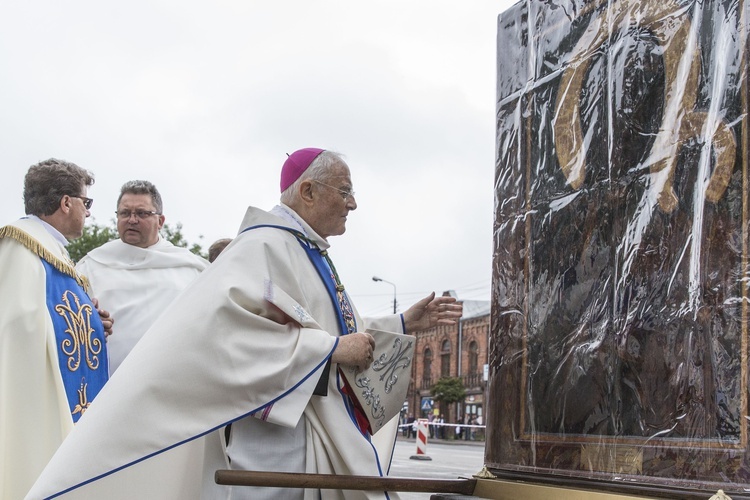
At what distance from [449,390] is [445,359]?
13211mm

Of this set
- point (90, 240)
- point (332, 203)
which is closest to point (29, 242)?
point (332, 203)

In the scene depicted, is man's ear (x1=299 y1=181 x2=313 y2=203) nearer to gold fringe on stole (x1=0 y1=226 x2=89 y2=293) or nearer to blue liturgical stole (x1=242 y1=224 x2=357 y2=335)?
blue liturgical stole (x1=242 y1=224 x2=357 y2=335)

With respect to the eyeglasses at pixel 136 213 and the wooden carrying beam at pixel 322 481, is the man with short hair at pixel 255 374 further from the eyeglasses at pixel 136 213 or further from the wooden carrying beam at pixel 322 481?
the eyeglasses at pixel 136 213

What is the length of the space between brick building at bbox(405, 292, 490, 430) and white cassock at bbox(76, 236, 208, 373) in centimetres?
4994

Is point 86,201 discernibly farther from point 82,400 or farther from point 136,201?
point 82,400

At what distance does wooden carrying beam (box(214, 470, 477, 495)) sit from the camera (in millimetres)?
2797

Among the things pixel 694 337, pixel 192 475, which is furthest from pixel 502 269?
pixel 192 475

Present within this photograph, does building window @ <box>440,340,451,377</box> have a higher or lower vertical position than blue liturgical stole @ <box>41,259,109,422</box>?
higher

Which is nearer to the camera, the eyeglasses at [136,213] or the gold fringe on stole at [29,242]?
the gold fringe on stole at [29,242]

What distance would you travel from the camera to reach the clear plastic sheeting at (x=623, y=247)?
2506mm

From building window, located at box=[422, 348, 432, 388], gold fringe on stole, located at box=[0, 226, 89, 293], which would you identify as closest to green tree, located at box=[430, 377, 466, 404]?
building window, located at box=[422, 348, 432, 388]

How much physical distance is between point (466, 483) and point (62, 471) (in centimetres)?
134

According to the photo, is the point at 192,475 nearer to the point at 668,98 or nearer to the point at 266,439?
the point at 266,439

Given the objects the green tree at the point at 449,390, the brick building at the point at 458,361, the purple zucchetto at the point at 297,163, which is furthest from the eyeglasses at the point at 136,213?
the green tree at the point at 449,390
